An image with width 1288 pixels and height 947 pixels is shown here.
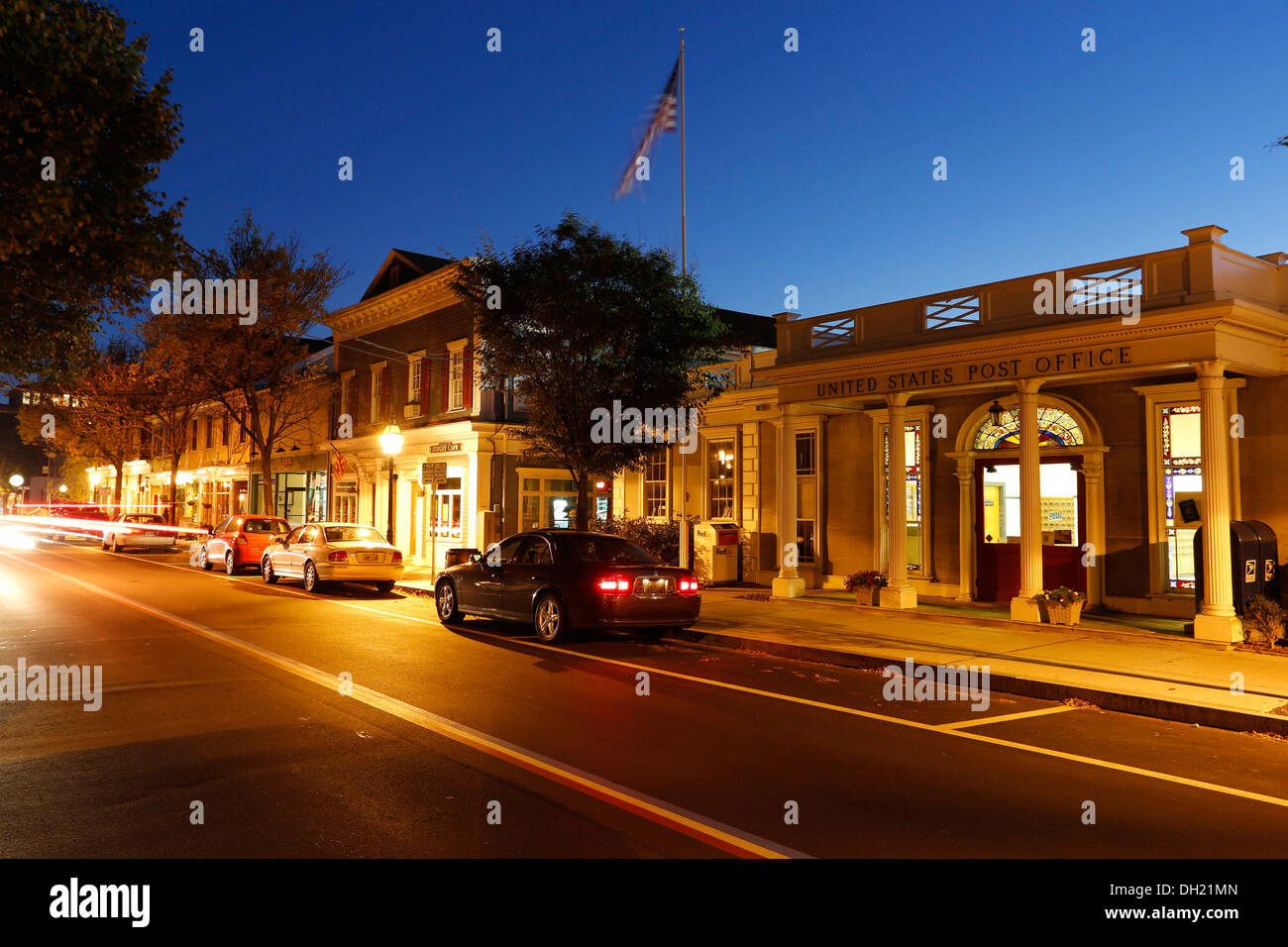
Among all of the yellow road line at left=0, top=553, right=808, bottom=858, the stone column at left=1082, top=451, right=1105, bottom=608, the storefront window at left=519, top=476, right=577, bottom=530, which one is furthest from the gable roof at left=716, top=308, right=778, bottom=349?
the yellow road line at left=0, top=553, right=808, bottom=858

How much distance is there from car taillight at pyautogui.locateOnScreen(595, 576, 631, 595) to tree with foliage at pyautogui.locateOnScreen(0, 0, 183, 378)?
754cm

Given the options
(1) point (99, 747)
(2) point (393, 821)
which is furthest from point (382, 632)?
(2) point (393, 821)

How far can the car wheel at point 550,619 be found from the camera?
1263 cm

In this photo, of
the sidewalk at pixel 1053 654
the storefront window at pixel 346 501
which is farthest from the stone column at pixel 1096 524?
the storefront window at pixel 346 501

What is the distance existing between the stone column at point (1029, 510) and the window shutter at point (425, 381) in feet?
67.3

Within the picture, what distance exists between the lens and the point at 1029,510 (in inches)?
543

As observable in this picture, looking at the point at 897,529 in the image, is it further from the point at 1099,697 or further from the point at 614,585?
the point at 1099,697

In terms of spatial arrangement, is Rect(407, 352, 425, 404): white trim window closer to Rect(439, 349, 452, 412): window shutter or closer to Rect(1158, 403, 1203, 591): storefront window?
Rect(439, 349, 452, 412): window shutter

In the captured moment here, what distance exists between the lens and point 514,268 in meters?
16.1

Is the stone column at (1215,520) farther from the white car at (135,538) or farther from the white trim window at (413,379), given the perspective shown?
the white car at (135,538)

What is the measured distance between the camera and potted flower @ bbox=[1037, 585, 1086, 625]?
43.9ft

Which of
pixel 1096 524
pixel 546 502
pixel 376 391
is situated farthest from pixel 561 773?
pixel 376 391
